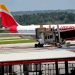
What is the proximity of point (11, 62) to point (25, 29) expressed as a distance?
72.5m

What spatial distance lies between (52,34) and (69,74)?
28.8 meters

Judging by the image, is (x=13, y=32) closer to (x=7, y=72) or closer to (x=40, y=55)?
(x=7, y=72)

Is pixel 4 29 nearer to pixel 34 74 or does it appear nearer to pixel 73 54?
pixel 34 74

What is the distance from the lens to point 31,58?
29250 mm

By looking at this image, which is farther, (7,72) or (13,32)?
(13,32)

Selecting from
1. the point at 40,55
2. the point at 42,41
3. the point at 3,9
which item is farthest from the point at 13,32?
the point at 40,55

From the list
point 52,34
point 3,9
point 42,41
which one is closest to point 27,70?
point 52,34

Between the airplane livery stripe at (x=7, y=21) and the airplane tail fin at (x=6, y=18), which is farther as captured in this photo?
the airplane tail fin at (x=6, y=18)

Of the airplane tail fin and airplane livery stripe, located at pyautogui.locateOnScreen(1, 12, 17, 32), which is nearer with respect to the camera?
airplane livery stripe, located at pyautogui.locateOnScreen(1, 12, 17, 32)

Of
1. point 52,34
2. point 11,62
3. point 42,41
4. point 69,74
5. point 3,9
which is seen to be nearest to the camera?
point 11,62

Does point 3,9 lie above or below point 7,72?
above

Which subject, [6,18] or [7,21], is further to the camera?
[6,18]

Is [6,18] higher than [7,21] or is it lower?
higher

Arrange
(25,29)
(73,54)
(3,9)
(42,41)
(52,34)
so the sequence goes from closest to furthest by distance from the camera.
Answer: (73,54)
(52,34)
(42,41)
(25,29)
(3,9)
